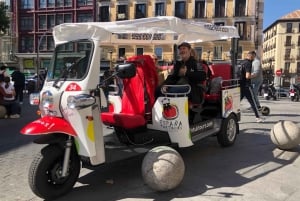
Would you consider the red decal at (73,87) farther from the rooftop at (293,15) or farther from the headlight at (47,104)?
the rooftop at (293,15)

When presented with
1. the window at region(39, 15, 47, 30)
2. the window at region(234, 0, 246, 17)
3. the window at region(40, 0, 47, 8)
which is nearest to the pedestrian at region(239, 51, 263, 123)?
the window at region(234, 0, 246, 17)

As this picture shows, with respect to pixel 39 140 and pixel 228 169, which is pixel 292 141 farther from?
pixel 39 140

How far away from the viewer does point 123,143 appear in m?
5.83

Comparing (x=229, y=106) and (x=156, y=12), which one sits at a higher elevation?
(x=156, y=12)

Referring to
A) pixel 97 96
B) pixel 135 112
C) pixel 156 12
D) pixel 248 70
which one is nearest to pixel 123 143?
pixel 135 112

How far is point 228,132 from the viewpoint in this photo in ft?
24.4

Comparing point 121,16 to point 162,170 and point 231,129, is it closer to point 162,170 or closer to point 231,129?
point 231,129

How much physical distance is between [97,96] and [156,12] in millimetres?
50585

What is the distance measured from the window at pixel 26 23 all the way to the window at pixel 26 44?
1378 millimetres

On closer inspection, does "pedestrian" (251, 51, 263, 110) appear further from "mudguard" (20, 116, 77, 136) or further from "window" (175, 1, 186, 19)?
"window" (175, 1, 186, 19)

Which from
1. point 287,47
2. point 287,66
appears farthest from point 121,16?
point 287,47

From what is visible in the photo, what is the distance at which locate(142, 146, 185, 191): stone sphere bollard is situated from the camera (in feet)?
15.8

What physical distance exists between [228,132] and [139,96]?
6.96ft

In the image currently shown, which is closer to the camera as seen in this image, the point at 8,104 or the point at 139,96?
the point at 139,96
